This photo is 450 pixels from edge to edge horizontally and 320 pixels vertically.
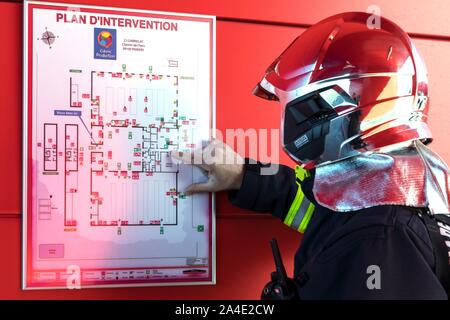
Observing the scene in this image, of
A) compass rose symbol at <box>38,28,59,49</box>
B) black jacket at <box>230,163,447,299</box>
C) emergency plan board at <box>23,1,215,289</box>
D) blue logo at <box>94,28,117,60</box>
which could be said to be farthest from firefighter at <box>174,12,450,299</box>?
compass rose symbol at <box>38,28,59,49</box>

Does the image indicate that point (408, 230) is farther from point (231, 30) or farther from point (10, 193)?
point (10, 193)

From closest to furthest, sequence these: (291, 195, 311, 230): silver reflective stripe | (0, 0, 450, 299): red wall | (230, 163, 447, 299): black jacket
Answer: (230, 163, 447, 299): black jacket, (0, 0, 450, 299): red wall, (291, 195, 311, 230): silver reflective stripe

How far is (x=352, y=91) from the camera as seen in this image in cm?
115

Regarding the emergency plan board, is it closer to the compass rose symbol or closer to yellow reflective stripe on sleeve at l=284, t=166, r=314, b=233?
the compass rose symbol

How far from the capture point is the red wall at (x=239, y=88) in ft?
4.65

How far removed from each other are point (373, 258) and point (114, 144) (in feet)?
2.68

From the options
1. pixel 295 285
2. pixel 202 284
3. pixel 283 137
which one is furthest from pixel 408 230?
pixel 202 284

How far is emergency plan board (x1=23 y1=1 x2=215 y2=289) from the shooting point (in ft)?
4.66

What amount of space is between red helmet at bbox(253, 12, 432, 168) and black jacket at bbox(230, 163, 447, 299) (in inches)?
6.6

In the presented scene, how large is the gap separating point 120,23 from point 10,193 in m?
0.58

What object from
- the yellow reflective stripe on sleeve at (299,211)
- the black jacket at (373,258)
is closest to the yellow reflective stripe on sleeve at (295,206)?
the yellow reflective stripe on sleeve at (299,211)

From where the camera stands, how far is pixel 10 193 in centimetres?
141

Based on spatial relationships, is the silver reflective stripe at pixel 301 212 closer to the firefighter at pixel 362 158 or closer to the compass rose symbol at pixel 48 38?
the firefighter at pixel 362 158
